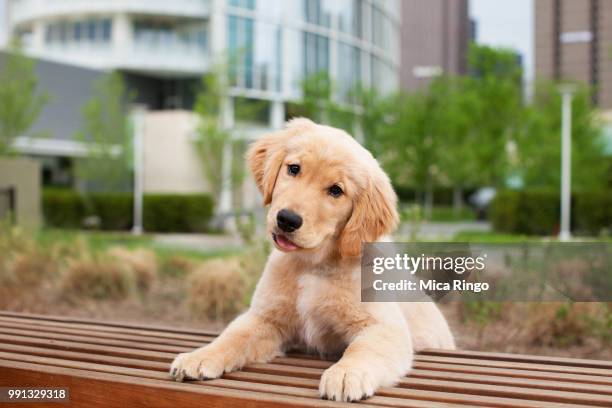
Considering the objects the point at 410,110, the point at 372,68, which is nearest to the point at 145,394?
the point at 410,110

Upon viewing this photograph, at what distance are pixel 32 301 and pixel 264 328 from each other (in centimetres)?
450

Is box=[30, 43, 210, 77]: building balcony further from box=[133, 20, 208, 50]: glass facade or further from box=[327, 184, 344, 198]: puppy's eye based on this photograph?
box=[327, 184, 344, 198]: puppy's eye

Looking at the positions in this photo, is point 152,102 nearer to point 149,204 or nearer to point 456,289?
point 149,204

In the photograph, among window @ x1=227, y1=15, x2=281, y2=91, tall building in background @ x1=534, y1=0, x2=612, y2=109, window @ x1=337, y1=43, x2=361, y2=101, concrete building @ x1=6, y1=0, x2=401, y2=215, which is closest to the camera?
concrete building @ x1=6, y1=0, x2=401, y2=215

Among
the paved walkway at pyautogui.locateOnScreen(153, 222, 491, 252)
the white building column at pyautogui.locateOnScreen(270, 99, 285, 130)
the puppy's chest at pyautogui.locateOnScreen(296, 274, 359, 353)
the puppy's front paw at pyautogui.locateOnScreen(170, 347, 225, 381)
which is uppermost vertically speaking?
the white building column at pyautogui.locateOnScreen(270, 99, 285, 130)

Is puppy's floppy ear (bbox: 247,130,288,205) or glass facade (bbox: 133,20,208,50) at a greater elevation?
glass facade (bbox: 133,20,208,50)

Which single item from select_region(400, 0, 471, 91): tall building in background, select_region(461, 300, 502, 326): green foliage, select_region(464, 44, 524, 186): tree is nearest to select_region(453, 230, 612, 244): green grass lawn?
select_region(461, 300, 502, 326): green foliage

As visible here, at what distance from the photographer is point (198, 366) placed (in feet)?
7.70

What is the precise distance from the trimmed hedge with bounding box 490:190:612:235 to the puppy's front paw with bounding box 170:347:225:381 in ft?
61.7

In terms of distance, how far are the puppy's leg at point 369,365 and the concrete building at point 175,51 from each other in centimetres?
2988

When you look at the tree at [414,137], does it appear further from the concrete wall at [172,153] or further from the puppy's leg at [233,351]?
the puppy's leg at [233,351]

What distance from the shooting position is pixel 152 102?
1484 inches

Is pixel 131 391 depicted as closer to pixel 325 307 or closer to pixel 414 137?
pixel 325 307

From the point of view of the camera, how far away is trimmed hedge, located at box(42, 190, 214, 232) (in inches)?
902
